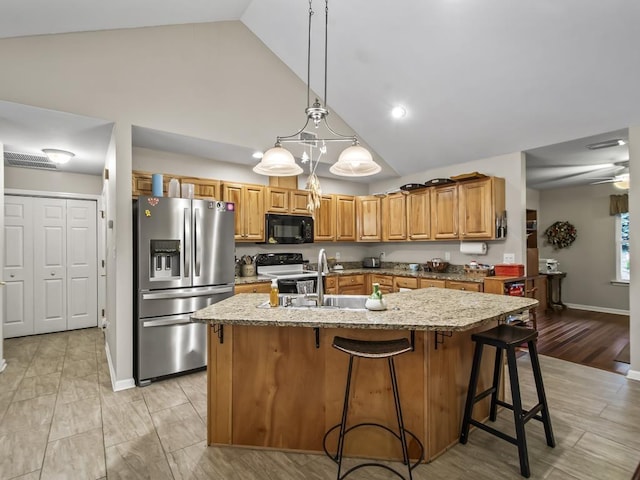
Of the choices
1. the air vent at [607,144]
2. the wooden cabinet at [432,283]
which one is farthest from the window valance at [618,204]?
the wooden cabinet at [432,283]

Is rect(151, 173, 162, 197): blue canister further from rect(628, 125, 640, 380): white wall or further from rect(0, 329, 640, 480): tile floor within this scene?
rect(628, 125, 640, 380): white wall

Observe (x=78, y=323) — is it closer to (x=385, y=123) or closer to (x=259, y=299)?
(x=259, y=299)

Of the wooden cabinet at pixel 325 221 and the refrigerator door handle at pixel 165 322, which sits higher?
the wooden cabinet at pixel 325 221

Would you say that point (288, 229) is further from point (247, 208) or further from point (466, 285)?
point (466, 285)

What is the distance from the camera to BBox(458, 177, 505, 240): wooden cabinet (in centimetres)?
412

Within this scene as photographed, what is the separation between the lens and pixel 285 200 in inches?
187

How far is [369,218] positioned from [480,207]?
1826mm

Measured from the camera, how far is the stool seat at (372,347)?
1723 mm

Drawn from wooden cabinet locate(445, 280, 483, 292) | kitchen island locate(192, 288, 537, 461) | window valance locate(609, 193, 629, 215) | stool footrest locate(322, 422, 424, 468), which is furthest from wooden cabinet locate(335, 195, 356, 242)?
window valance locate(609, 193, 629, 215)

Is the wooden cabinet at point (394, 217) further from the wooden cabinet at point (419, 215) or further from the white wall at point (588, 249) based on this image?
the white wall at point (588, 249)

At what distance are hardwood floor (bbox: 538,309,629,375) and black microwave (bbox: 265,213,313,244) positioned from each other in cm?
342

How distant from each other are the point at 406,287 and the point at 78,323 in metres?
5.04

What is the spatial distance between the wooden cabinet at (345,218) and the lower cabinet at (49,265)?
3.86 meters

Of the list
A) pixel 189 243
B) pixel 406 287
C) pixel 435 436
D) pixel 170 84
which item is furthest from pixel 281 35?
pixel 435 436
